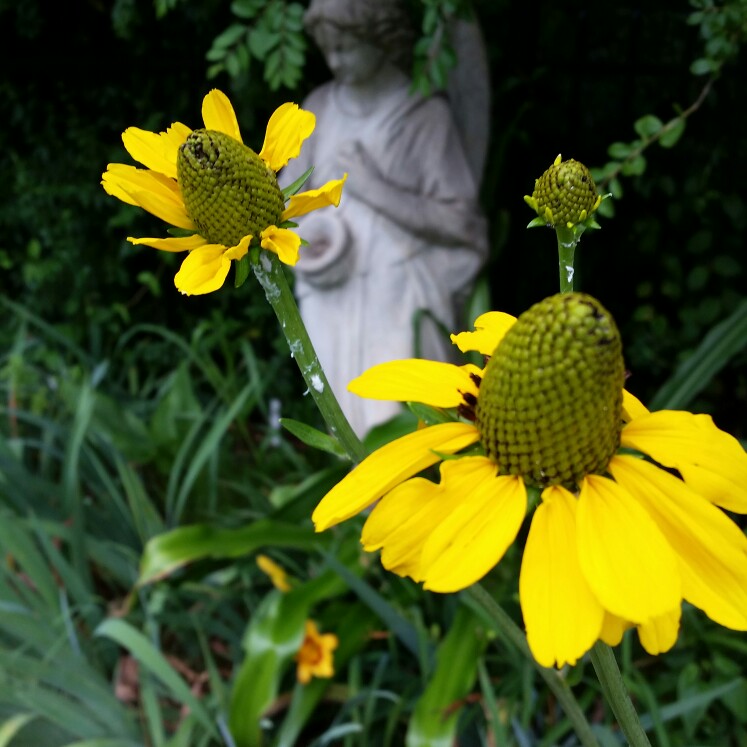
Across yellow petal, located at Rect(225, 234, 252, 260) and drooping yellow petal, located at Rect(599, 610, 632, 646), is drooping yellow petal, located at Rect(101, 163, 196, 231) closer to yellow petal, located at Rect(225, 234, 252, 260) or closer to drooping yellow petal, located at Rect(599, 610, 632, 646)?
yellow petal, located at Rect(225, 234, 252, 260)

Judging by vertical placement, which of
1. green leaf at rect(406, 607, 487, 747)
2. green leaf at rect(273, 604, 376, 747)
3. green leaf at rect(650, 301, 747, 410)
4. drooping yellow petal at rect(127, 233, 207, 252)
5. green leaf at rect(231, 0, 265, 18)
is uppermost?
green leaf at rect(231, 0, 265, 18)

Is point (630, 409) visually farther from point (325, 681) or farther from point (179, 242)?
point (325, 681)

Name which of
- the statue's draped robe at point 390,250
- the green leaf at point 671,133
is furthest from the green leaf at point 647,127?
the statue's draped robe at point 390,250

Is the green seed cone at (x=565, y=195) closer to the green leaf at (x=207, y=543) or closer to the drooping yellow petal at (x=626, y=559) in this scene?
the drooping yellow petal at (x=626, y=559)

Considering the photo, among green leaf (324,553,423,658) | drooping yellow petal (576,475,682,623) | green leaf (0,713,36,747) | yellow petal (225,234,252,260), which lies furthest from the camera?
green leaf (324,553,423,658)

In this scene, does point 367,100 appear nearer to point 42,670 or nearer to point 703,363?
point 703,363

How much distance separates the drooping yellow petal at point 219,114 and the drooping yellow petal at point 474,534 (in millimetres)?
230

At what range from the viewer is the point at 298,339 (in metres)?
0.39

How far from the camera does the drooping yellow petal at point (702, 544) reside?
29 cm

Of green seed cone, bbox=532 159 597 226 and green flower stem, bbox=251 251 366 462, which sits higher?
green seed cone, bbox=532 159 597 226

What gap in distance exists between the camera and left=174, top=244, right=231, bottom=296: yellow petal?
1.19ft

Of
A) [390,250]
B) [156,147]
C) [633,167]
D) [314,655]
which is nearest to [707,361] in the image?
[633,167]

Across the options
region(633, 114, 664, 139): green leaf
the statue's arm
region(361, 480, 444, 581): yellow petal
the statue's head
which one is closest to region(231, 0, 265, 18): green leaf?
the statue's head

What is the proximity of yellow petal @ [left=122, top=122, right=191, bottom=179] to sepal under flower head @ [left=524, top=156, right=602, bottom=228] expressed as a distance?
190 millimetres
